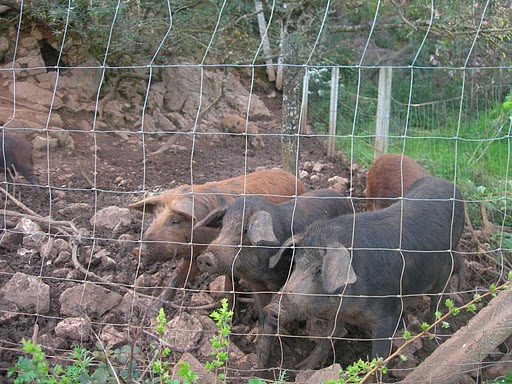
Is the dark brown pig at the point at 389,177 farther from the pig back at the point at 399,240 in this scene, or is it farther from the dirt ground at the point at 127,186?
the pig back at the point at 399,240

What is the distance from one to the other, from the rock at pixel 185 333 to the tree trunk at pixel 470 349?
138 cm

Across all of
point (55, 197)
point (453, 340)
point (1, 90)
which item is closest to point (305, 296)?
point (453, 340)

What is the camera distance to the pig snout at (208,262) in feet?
13.5

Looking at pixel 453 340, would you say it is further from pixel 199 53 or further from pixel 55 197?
pixel 199 53

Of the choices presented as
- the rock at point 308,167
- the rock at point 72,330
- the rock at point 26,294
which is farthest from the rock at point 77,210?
the rock at point 308,167

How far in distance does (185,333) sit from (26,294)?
1116mm

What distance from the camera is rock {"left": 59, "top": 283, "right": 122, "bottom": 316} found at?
14.0 feet

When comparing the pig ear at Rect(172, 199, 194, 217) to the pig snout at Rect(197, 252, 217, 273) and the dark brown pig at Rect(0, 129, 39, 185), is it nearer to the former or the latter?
the pig snout at Rect(197, 252, 217, 273)

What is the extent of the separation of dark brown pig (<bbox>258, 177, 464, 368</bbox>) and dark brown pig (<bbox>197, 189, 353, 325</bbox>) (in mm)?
165

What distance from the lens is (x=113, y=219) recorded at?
5648mm

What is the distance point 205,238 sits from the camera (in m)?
5.02

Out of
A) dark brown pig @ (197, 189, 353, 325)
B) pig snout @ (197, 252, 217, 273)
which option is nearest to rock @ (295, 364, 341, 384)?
dark brown pig @ (197, 189, 353, 325)

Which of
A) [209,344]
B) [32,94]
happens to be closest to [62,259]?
[209,344]

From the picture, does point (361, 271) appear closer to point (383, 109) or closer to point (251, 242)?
point (251, 242)
